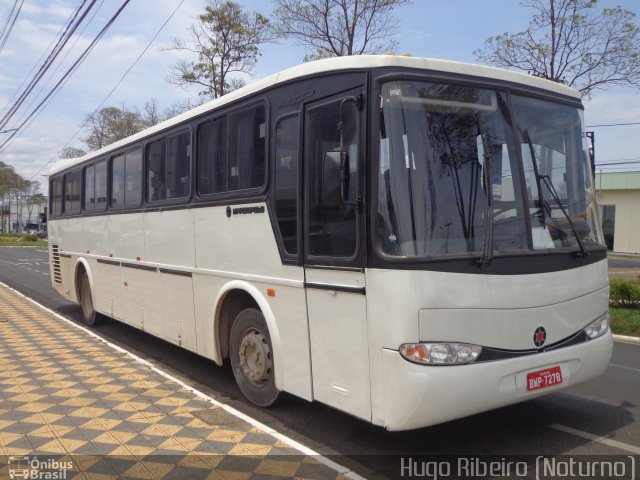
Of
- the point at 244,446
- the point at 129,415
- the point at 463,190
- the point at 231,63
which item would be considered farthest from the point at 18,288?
the point at 463,190

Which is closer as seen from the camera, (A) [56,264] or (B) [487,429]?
(B) [487,429]

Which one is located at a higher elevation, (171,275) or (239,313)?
(171,275)

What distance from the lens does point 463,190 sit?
165 inches

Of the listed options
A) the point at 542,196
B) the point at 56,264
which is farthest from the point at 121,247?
the point at 542,196

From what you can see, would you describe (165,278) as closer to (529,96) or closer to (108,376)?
(108,376)

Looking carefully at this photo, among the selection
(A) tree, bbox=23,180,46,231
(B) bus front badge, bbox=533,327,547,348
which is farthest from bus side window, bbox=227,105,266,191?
(A) tree, bbox=23,180,46,231

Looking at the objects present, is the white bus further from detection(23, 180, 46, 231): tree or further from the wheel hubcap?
detection(23, 180, 46, 231): tree

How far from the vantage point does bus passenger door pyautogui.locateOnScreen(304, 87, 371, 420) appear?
164 inches

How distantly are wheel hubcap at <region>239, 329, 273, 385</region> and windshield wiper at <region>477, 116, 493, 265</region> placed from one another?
2.34 meters

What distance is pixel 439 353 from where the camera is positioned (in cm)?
387

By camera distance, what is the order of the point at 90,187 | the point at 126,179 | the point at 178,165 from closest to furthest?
the point at 178,165, the point at 126,179, the point at 90,187

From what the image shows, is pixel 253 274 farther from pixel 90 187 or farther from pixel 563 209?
pixel 90 187

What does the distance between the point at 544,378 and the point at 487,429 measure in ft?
3.18

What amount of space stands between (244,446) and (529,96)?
3.65 meters
